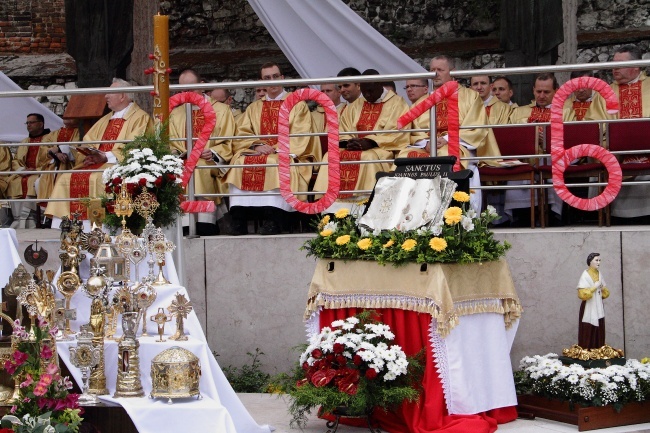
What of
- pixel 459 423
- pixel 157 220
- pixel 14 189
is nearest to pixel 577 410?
pixel 459 423

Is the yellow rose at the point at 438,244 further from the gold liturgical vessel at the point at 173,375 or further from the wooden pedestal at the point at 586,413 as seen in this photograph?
the gold liturgical vessel at the point at 173,375

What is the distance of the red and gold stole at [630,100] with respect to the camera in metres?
10.9

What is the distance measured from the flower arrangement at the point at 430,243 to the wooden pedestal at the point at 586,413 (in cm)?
108

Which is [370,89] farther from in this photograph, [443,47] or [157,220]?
[443,47]

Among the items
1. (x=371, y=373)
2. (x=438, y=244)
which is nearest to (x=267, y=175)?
(x=438, y=244)

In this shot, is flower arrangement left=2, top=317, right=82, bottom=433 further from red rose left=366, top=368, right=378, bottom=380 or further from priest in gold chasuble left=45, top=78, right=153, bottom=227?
priest in gold chasuble left=45, top=78, right=153, bottom=227

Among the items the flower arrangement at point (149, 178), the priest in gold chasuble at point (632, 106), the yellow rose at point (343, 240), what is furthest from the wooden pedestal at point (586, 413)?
the flower arrangement at point (149, 178)

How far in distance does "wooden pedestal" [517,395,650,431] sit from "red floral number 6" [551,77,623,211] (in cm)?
151

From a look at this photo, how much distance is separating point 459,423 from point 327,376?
87 centimetres

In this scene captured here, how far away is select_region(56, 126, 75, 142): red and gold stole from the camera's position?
12773 millimetres

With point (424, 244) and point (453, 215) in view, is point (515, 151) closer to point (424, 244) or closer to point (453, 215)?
point (453, 215)

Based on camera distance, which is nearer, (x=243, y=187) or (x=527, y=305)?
(x=527, y=305)

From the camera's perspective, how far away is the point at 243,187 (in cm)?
1068

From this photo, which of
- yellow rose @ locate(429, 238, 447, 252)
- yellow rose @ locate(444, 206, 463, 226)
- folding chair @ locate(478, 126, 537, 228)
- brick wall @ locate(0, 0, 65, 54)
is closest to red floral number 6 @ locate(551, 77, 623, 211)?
folding chair @ locate(478, 126, 537, 228)
